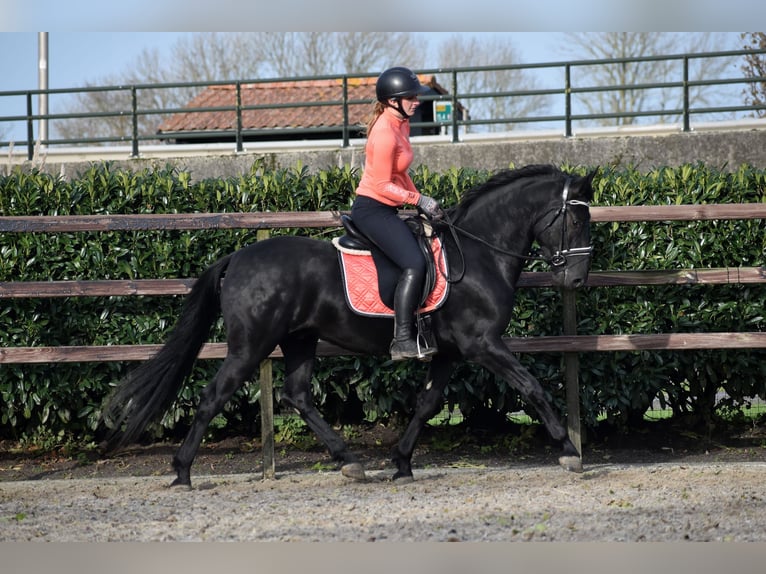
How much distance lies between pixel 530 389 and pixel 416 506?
3.79 ft

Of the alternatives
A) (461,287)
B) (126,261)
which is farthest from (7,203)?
(461,287)

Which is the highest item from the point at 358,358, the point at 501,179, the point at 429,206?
the point at 501,179

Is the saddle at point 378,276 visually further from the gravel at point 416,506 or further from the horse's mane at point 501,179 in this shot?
the gravel at point 416,506

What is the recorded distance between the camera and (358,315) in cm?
623

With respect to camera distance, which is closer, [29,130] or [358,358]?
[358,358]

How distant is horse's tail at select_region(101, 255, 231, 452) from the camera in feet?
20.4

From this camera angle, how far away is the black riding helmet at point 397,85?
20.0 feet

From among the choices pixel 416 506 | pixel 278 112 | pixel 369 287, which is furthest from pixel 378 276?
pixel 278 112

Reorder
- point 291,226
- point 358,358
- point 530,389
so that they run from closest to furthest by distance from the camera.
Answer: point 530,389 < point 291,226 < point 358,358

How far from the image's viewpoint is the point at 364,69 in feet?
120

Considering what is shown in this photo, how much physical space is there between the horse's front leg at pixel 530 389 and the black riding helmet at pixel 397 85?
183cm

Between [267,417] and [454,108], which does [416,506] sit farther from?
[454,108]

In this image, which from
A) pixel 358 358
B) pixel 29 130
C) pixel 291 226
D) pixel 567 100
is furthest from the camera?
pixel 29 130

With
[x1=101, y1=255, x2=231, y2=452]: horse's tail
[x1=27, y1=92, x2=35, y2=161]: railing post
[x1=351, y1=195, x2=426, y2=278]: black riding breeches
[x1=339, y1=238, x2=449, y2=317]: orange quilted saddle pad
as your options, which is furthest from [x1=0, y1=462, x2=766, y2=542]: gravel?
[x1=27, y1=92, x2=35, y2=161]: railing post
